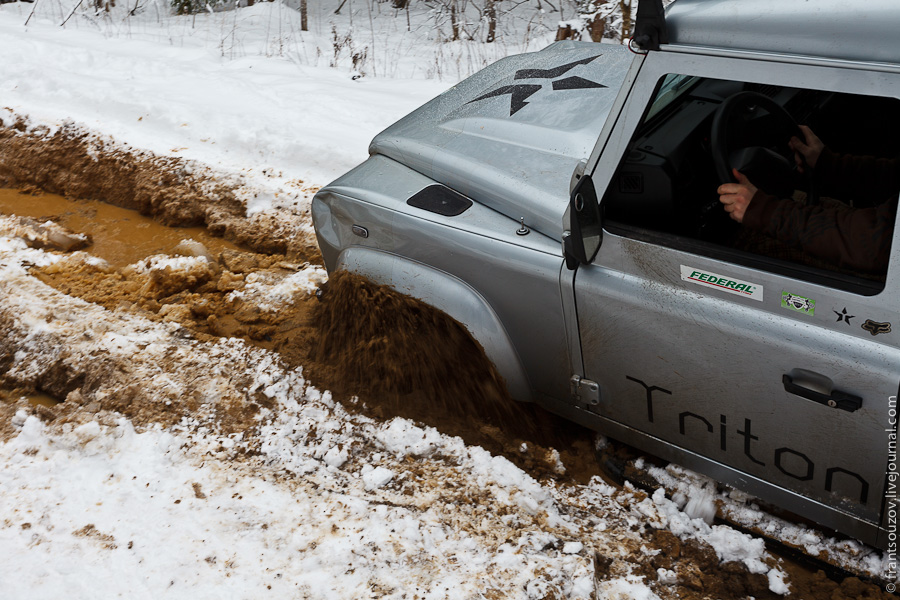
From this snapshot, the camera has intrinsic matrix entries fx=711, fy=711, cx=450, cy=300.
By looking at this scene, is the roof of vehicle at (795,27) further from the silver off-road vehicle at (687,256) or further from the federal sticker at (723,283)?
the federal sticker at (723,283)

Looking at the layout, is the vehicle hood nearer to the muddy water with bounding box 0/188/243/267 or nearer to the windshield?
the windshield

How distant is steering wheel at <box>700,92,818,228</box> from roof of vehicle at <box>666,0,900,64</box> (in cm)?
36

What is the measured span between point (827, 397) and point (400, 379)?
1.79m

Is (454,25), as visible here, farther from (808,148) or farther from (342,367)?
(808,148)

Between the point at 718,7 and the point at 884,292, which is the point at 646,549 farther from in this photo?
the point at 718,7

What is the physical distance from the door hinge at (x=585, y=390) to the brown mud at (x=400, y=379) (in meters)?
0.35

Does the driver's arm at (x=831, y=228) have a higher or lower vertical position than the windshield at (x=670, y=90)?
lower

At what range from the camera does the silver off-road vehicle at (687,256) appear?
6.31 ft

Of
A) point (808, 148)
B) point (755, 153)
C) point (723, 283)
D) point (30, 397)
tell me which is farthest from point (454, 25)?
point (723, 283)

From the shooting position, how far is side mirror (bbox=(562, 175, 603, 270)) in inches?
86.9

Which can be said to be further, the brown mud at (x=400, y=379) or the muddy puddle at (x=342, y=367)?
the muddy puddle at (x=342, y=367)

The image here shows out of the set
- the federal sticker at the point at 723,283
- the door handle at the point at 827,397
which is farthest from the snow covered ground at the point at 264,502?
the federal sticker at the point at 723,283

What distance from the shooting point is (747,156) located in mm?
Answer: 2270

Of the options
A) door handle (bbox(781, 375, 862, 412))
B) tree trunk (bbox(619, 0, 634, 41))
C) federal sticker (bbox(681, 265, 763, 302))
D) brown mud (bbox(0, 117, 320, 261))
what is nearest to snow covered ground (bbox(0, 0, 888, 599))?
brown mud (bbox(0, 117, 320, 261))
